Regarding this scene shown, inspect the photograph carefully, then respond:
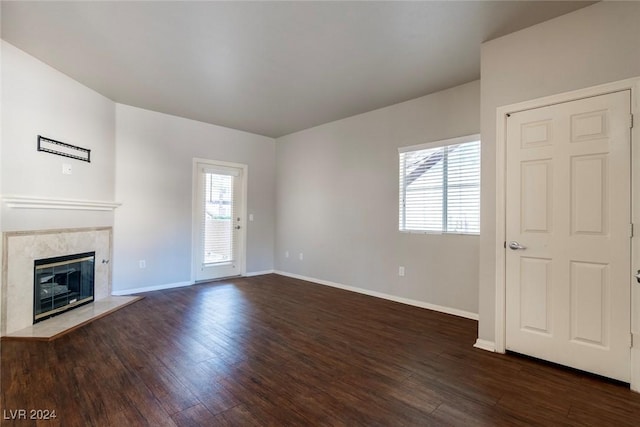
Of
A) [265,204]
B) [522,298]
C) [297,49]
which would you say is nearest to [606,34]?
[522,298]

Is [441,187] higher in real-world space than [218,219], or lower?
higher

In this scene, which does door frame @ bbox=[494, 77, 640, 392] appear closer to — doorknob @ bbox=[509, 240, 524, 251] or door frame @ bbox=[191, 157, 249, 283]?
doorknob @ bbox=[509, 240, 524, 251]

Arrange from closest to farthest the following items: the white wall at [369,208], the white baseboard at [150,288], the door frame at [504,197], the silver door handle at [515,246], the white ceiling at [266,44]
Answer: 1. the door frame at [504,197]
2. the white ceiling at [266,44]
3. the silver door handle at [515,246]
4. the white wall at [369,208]
5. the white baseboard at [150,288]

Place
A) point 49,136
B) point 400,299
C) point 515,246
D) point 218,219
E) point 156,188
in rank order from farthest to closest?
point 218,219 < point 156,188 < point 400,299 < point 49,136 < point 515,246

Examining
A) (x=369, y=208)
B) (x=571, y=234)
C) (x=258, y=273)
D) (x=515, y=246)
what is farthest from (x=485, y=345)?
(x=258, y=273)

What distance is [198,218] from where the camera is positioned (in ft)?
16.8

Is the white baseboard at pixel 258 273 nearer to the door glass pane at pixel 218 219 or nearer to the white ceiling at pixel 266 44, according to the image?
the door glass pane at pixel 218 219

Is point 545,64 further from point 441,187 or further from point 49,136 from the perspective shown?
point 49,136

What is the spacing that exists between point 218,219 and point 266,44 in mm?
3457

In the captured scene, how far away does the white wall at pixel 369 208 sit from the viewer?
360 cm

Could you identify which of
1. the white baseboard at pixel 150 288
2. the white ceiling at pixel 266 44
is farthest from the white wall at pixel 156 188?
the white ceiling at pixel 266 44

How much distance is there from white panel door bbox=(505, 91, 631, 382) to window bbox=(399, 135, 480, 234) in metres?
0.90

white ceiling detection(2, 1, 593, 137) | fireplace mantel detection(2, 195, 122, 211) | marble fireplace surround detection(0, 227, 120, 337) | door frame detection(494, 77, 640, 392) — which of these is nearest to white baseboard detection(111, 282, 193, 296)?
marble fireplace surround detection(0, 227, 120, 337)

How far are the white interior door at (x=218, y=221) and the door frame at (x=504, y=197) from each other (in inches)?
174
